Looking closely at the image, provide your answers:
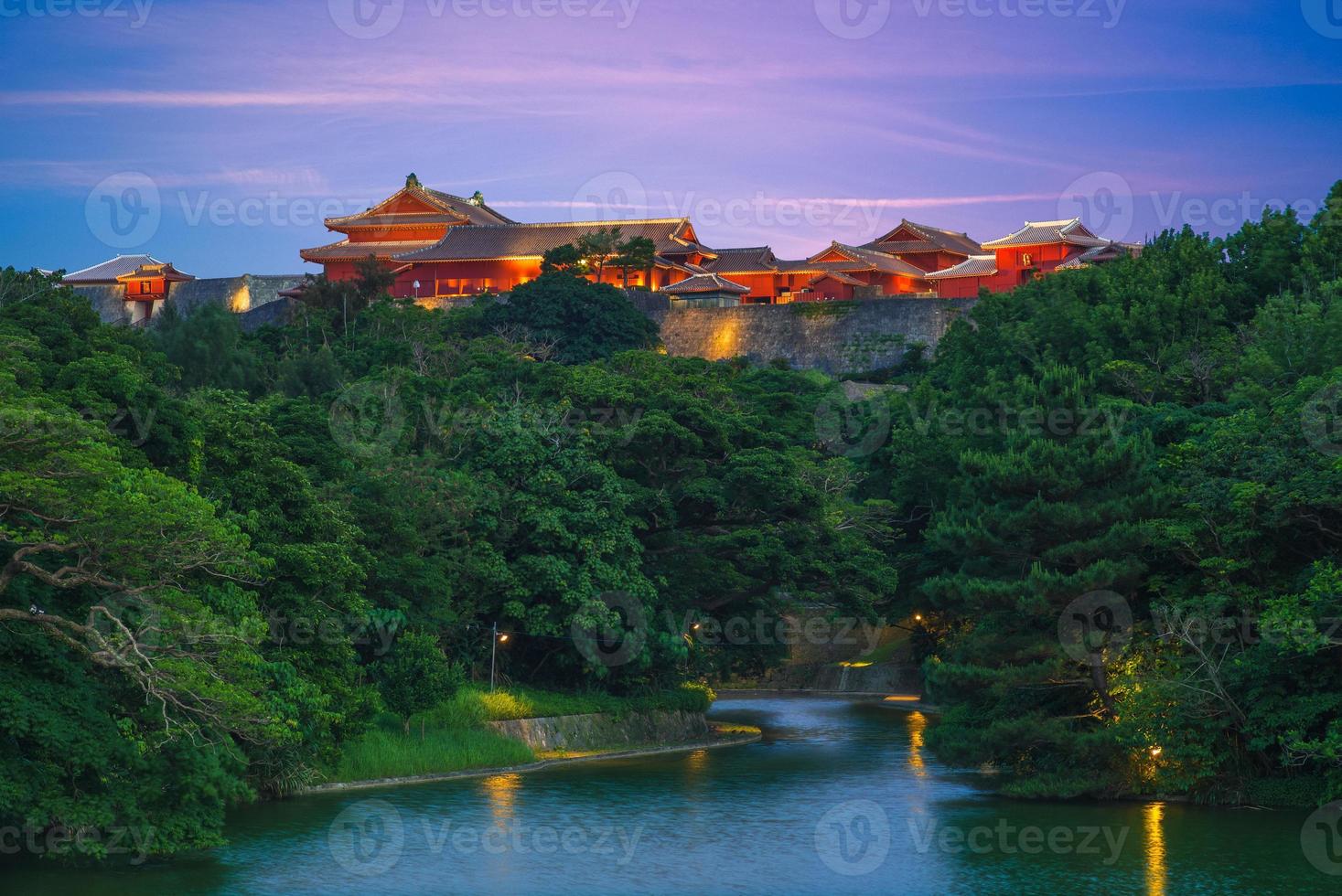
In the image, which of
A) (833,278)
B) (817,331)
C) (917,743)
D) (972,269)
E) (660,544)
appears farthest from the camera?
(972,269)

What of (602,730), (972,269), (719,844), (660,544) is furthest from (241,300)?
(719,844)

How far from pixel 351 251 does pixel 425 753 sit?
1523 inches

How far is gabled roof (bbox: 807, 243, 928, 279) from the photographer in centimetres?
6128

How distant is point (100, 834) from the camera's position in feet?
52.2

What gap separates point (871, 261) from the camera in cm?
6150

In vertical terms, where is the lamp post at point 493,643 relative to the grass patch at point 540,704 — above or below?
above

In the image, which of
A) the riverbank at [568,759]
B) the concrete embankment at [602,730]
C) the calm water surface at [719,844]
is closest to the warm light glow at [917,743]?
the calm water surface at [719,844]

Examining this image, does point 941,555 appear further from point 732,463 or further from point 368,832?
point 368,832

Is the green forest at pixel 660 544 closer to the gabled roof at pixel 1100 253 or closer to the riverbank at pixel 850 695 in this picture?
the riverbank at pixel 850 695

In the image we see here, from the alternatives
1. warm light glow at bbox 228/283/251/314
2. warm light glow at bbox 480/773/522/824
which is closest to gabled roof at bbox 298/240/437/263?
warm light glow at bbox 228/283/251/314

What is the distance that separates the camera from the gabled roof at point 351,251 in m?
59.1

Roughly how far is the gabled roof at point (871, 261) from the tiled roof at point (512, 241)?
19.1ft

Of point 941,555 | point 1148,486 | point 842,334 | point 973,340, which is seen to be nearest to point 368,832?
point 1148,486

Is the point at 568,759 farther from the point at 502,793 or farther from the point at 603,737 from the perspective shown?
the point at 502,793
